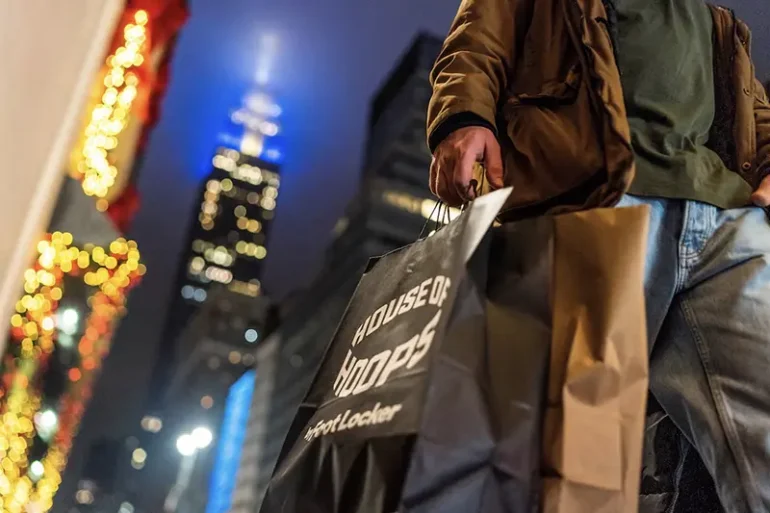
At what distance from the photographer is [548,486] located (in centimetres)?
67

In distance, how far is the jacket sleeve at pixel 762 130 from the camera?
1063 millimetres

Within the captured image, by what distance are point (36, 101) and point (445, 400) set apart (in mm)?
1440

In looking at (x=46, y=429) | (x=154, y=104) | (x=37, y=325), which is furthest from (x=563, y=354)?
(x=46, y=429)

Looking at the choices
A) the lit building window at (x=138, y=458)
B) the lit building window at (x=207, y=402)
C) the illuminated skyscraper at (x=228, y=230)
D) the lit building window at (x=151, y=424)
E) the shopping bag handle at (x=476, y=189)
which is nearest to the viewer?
the shopping bag handle at (x=476, y=189)

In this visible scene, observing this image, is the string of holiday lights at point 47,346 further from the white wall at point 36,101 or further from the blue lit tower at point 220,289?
the blue lit tower at point 220,289

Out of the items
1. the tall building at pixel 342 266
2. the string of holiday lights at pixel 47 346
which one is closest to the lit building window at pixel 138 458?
→ the tall building at pixel 342 266

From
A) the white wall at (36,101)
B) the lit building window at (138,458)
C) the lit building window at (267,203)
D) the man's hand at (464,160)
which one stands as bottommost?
the lit building window at (138,458)

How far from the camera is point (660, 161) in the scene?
98cm

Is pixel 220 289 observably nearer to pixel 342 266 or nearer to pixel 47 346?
pixel 342 266

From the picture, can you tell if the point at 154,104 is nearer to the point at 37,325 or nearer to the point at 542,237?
the point at 37,325

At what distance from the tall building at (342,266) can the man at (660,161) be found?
19.6m

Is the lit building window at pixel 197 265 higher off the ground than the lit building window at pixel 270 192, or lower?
lower

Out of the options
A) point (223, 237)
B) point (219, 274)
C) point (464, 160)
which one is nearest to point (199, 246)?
point (223, 237)

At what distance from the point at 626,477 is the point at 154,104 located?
12.1 m
